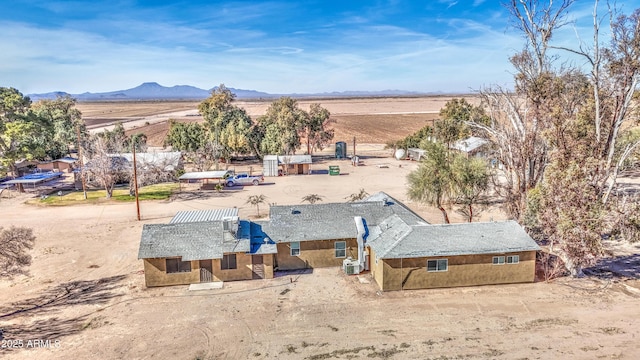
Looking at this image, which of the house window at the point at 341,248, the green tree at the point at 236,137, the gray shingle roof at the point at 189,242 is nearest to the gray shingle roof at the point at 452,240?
the house window at the point at 341,248

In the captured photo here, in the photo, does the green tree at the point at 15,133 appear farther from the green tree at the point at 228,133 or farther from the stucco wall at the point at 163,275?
the stucco wall at the point at 163,275

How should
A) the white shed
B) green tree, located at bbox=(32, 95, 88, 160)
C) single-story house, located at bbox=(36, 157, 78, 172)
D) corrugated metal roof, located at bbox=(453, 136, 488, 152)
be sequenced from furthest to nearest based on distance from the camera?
green tree, located at bbox=(32, 95, 88, 160), corrugated metal roof, located at bbox=(453, 136, 488, 152), single-story house, located at bbox=(36, 157, 78, 172), the white shed

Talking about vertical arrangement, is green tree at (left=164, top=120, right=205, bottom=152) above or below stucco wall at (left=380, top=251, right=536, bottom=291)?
above

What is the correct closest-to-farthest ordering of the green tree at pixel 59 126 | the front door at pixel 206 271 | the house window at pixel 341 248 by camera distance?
the front door at pixel 206 271
the house window at pixel 341 248
the green tree at pixel 59 126

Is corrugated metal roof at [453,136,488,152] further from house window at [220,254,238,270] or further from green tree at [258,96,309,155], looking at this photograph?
house window at [220,254,238,270]

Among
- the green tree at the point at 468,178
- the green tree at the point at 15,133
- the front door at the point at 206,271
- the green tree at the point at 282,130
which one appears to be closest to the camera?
the front door at the point at 206,271


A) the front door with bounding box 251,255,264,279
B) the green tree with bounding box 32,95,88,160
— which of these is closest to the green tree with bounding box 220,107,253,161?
the green tree with bounding box 32,95,88,160

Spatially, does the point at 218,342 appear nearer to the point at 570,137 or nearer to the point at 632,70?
the point at 570,137

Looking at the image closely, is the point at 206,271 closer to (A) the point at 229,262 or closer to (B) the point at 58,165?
(A) the point at 229,262
